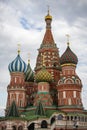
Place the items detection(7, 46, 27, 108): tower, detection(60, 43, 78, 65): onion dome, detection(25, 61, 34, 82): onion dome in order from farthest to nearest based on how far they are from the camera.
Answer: detection(25, 61, 34, 82): onion dome → detection(7, 46, 27, 108): tower → detection(60, 43, 78, 65): onion dome

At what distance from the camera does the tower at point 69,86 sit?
5869cm

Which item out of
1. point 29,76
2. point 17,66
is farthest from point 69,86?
point 29,76

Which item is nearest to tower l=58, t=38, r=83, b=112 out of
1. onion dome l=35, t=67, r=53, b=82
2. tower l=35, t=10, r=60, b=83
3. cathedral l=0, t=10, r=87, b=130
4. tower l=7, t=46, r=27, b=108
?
cathedral l=0, t=10, r=87, b=130

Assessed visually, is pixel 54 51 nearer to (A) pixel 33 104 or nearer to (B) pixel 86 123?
(A) pixel 33 104

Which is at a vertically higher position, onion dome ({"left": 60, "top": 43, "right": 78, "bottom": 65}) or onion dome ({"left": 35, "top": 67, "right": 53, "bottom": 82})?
onion dome ({"left": 60, "top": 43, "right": 78, "bottom": 65})

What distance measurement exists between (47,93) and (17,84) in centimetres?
741

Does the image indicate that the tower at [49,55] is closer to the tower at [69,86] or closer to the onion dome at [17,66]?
A: the onion dome at [17,66]

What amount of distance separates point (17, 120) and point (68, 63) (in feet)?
50.9

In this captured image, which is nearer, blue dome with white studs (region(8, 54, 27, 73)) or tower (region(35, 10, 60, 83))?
blue dome with white studs (region(8, 54, 27, 73))

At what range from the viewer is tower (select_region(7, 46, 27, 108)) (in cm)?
6394

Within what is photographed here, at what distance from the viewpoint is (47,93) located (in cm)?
6047

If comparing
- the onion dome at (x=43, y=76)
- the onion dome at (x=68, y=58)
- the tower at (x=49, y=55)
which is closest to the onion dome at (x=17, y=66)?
the tower at (x=49, y=55)

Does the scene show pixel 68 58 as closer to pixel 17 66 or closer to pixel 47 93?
pixel 47 93

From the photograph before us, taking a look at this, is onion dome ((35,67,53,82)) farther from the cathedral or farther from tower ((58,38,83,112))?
tower ((58,38,83,112))
